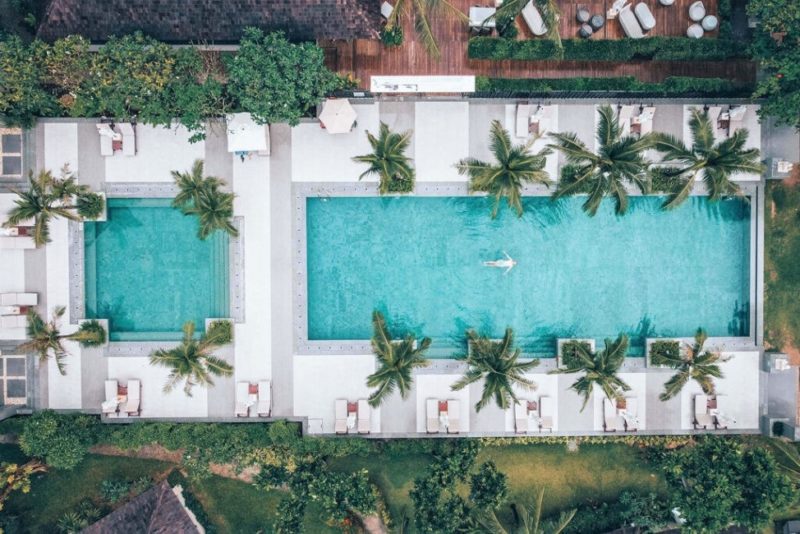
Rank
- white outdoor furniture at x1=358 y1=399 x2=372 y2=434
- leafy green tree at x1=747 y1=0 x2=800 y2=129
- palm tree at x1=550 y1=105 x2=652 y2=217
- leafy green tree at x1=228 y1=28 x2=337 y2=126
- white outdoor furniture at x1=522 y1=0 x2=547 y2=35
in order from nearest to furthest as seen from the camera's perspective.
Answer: palm tree at x1=550 y1=105 x2=652 y2=217
leafy green tree at x1=747 y1=0 x2=800 y2=129
leafy green tree at x1=228 y1=28 x2=337 y2=126
white outdoor furniture at x1=358 y1=399 x2=372 y2=434
white outdoor furniture at x1=522 y1=0 x2=547 y2=35

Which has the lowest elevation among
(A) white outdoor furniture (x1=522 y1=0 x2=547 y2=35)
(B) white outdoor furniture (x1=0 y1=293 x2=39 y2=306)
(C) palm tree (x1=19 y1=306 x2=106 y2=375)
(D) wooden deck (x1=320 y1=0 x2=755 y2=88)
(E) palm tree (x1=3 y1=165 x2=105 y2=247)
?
(C) palm tree (x1=19 y1=306 x2=106 y2=375)

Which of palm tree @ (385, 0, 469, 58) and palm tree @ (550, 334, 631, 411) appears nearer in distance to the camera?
palm tree @ (385, 0, 469, 58)

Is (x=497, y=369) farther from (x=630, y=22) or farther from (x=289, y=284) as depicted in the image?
(x=630, y=22)

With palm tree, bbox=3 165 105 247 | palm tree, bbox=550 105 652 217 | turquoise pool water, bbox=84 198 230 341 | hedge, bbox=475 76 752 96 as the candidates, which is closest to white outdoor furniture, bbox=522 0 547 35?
hedge, bbox=475 76 752 96

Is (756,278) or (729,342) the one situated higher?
(756,278)

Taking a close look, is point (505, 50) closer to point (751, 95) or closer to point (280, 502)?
point (751, 95)

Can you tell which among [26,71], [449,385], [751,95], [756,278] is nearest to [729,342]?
[756,278]

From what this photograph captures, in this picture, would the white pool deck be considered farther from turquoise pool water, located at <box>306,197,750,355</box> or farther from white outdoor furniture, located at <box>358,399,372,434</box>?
turquoise pool water, located at <box>306,197,750,355</box>
